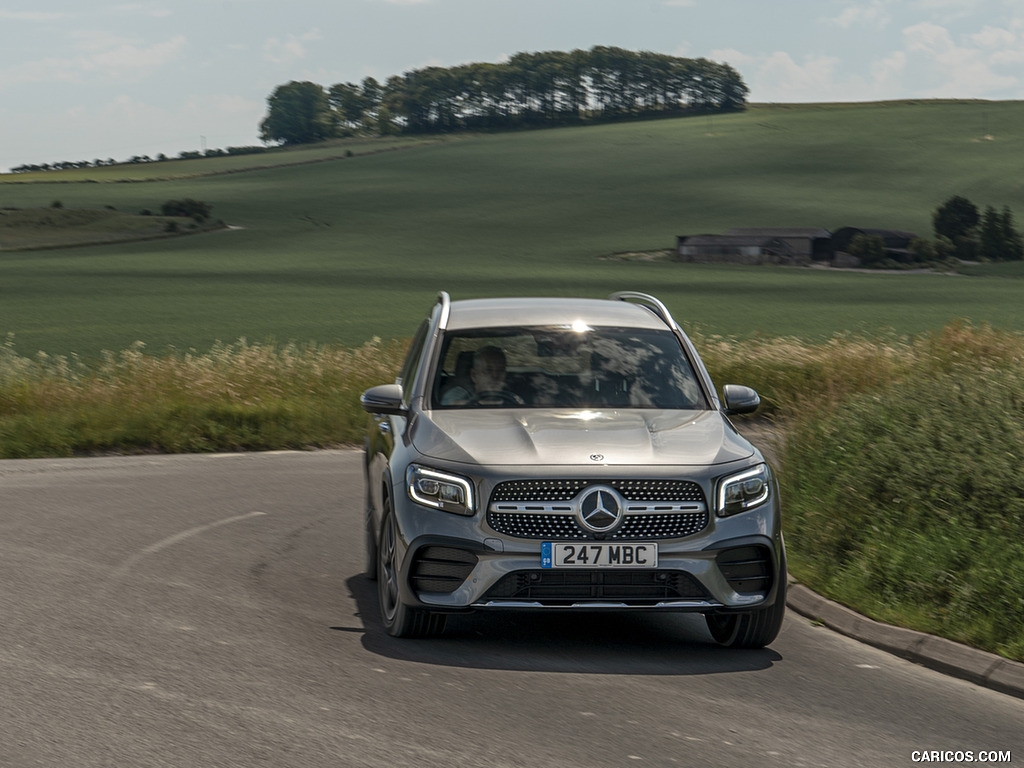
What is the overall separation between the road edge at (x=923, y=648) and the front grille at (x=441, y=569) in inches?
88.1

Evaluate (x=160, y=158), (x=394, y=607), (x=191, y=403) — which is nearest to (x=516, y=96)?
(x=160, y=158)

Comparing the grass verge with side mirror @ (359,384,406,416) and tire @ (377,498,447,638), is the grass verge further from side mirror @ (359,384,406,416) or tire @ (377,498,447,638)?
side mirror @ (359,384,406,416)

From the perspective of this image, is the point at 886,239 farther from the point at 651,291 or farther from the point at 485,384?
the point at 485,384

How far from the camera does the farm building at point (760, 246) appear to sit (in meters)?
85.3

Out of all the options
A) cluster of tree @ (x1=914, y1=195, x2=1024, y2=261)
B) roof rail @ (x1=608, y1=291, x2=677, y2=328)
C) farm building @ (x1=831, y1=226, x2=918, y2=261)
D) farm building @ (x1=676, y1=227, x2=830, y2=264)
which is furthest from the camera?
farm building @ (x1=676, y1=227, x2=830, y2=264)

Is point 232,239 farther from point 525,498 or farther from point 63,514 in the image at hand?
point 525,498

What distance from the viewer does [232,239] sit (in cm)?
8762

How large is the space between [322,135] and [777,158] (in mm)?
60467

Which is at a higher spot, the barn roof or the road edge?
the road edge

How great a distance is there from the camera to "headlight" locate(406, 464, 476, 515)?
21.9 feet

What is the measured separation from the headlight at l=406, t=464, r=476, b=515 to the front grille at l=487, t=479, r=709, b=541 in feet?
0.41

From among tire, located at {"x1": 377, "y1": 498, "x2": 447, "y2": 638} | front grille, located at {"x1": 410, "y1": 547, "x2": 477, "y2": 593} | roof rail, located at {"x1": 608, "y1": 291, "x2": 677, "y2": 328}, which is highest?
roof rail, located at {"x1": 608, "y1": 291, "x2": 677, "y2": 328}

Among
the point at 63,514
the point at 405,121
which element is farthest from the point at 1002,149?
the point at 63,514

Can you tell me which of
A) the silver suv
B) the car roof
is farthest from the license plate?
the car roof
